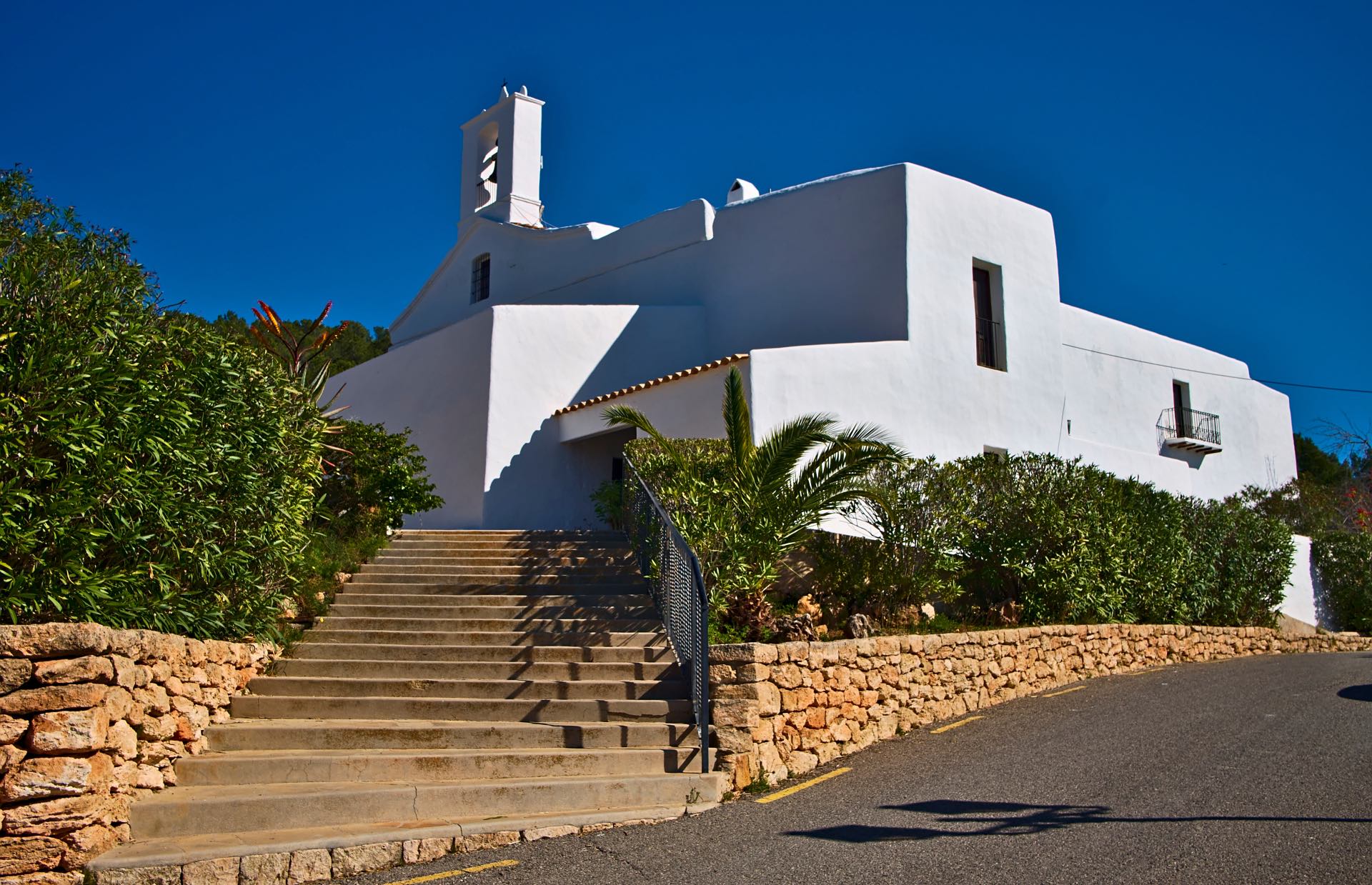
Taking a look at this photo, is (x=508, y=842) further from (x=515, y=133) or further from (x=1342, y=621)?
(x=1342, y=621)

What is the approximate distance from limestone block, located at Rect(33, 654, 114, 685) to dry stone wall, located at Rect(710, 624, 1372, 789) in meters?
4.49

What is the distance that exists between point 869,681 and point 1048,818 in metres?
3.30

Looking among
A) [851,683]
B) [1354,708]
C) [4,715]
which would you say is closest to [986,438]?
[1354,708]

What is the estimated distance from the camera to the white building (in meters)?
16.8

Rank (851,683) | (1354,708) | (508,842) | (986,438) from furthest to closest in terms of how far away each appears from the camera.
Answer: (986,438) < (1354,708) < (851,683) < (508,842)

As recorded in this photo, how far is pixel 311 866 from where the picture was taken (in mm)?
6566

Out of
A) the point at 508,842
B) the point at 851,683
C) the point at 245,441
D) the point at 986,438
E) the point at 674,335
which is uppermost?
the point at 674,335

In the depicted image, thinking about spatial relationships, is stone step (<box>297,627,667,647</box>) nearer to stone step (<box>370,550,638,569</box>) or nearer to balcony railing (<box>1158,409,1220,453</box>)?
stone step (<box>370,550,638,569</box>)

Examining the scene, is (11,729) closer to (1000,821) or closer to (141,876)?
(141,876)

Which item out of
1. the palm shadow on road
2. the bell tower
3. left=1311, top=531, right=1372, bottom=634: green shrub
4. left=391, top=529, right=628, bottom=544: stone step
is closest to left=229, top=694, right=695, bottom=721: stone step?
left=391, top=529, right=628, bottom=544: stone step

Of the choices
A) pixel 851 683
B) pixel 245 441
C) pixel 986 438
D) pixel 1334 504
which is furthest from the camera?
pixel 1334 504

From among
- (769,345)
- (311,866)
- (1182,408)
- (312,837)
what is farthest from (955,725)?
(1182,408)

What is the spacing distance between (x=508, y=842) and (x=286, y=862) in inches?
56.0

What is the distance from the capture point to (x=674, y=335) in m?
19.5
